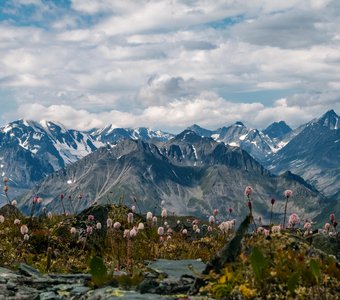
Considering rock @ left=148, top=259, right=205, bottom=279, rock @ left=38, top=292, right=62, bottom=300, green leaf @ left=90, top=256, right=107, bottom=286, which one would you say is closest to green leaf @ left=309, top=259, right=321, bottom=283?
rock @ left=148, top=259, right=205, bottom=279

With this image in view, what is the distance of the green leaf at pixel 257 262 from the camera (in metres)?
6.84

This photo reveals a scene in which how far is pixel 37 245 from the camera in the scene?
16.9 m

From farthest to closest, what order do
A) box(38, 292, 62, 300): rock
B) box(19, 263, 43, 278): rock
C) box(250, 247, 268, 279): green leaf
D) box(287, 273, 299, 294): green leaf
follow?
box(19, 263, 43, 278): rock < box(38, 292, 62, 300): rock < box(250, 247, 268, 279): green leaf < box(287, 273, 299, 294): green leaf

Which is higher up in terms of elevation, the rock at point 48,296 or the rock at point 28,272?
the rock at point 28,272

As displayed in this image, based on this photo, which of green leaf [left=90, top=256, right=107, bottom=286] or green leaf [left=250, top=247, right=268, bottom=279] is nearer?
green leaf [left=250, top=247, right=268, bottom=279]

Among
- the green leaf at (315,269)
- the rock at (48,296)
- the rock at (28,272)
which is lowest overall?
the rock at (48,296)

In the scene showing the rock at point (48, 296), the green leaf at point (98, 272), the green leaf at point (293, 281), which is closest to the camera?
the green leaf at point (293, 281)

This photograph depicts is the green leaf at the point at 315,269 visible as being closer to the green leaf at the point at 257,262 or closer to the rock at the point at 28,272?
the green leaf at the point at 257,262

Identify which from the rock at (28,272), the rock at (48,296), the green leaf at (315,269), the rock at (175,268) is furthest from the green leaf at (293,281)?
the rock at (28,272)

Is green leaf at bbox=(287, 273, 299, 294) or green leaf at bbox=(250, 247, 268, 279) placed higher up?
green leaf at bbox=(250, 247, 268, 279)

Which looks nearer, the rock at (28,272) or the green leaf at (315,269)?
the green leaf at (315,269)

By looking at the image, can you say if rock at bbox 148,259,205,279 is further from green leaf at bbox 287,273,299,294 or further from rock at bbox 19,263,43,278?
green leaf at bbox 287,273,299,294

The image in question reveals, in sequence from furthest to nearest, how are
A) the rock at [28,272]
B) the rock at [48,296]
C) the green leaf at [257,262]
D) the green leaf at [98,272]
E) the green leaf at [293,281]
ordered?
1. the rock at [28,272]
2. the green leaf at [98,272]
3. the rock at [48,296]
4. the green leaf at [257,262]
5. the green leaf at [293,281]

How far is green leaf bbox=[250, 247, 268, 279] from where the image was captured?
6840 mm
